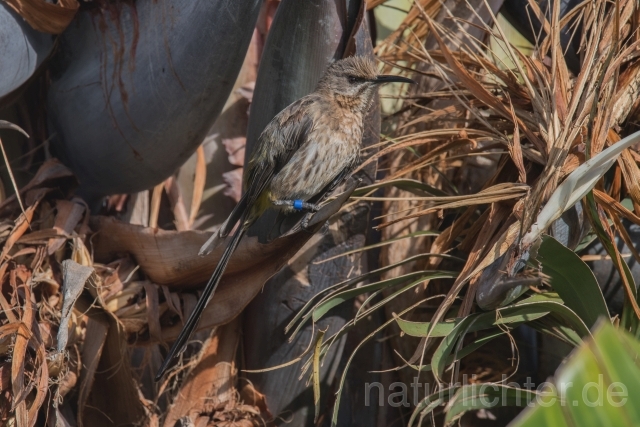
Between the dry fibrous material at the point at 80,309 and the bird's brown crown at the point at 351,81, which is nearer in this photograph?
the dry fibrous material at the point at 80,309

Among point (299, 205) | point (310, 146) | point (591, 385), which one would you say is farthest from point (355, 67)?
point (591, 385)

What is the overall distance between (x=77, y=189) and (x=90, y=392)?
0.72 meters

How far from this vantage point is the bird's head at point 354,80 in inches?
111

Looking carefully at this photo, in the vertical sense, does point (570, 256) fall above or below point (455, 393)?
above

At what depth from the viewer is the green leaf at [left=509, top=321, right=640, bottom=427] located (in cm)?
120

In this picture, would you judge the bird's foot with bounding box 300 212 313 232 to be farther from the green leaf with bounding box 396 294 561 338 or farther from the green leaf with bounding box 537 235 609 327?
the green leaf with bounding box 537 235 609 327

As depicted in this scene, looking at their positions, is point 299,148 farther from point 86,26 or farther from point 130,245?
point 86,26

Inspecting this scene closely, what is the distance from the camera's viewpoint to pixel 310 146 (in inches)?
113

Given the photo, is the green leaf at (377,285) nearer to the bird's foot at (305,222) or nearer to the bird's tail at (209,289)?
the bird's foot at (305,222)

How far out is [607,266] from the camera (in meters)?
2.88

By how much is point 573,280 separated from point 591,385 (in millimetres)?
985

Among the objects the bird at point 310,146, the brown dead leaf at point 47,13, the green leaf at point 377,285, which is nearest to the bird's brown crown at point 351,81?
the bird at point 310,146

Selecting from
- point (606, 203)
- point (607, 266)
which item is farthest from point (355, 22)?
point (607, 266)

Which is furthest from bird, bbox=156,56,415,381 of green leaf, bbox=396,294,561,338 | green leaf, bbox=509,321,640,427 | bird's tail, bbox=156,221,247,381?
green leaf, bbox=509,321,640,427
